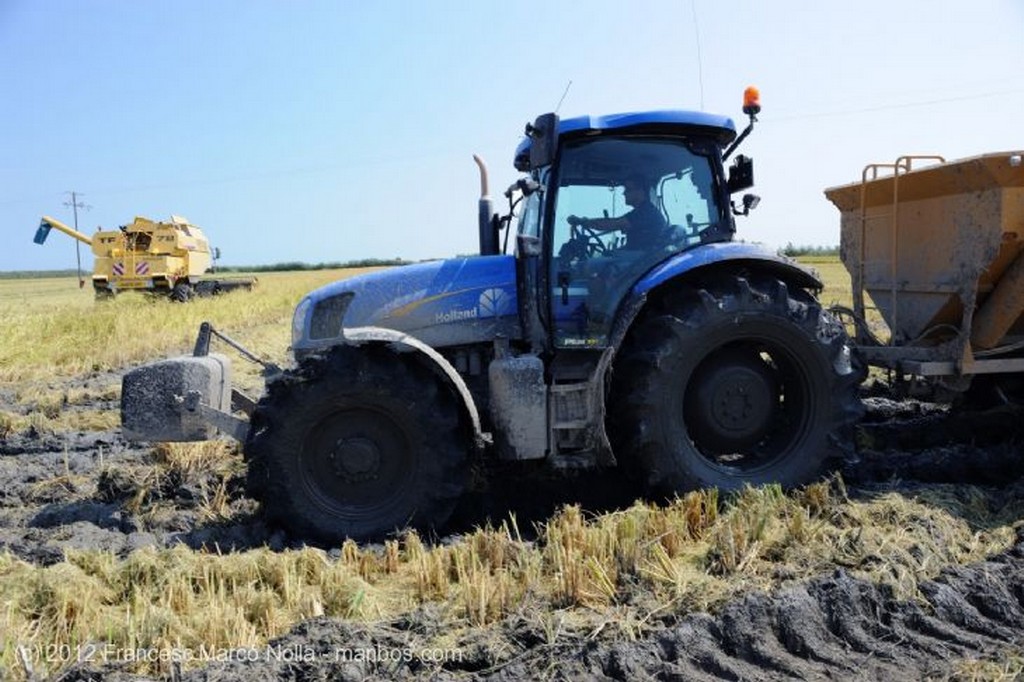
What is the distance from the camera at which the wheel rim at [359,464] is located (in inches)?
168

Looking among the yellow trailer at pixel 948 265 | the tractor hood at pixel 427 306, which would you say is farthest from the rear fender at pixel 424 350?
the yellow trailer at pixel 948 265

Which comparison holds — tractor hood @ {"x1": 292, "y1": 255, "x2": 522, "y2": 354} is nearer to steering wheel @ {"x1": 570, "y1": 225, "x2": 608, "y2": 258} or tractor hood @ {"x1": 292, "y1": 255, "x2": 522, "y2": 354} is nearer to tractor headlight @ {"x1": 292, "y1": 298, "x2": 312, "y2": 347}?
tractor headlight @ {"x1": 292, "y1": 298, "x2": 312, "y2": 347}

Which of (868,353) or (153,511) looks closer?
(153,511)

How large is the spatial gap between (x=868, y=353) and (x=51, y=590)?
16.9ft

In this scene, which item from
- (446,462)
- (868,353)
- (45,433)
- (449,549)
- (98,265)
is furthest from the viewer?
(98,265)

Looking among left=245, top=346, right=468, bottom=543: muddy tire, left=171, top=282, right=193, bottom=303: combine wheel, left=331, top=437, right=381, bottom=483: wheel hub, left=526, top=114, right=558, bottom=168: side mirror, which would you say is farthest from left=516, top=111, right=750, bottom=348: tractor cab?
left=171, top=282, right=193, bottom=303: combine wheel

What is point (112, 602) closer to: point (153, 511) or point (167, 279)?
point (153, 511)

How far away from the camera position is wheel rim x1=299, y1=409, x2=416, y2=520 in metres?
4.26

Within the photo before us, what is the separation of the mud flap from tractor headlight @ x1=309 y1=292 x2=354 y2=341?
2.42ft

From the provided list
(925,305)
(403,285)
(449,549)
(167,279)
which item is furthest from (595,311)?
(167,279)

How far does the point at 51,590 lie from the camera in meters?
3.27

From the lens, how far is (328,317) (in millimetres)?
4703

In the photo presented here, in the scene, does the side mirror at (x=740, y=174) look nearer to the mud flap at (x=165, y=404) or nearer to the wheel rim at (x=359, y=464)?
the wheel rim at (x=359, y=464)

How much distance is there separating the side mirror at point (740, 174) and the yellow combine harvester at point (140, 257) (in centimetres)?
2173
